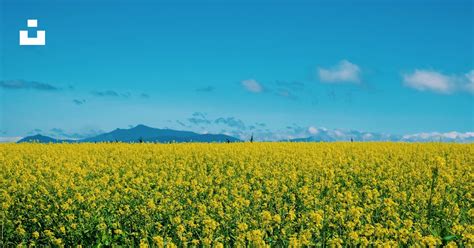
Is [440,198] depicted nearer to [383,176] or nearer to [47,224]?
[383,176]

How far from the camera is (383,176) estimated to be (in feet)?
49.9

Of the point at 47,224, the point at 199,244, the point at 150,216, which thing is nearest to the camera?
the point at 199,244

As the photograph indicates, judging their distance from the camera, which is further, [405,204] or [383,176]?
[383,176]

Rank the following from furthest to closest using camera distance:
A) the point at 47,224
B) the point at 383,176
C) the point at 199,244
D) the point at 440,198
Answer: the point at 383,176
the point at 440,198
the point at 47,224
the point at 199,244

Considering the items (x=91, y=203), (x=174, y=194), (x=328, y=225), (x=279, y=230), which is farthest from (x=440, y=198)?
(x=91, y=203)

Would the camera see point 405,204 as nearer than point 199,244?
No

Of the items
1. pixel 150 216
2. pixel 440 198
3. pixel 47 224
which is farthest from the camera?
pixel 440 198

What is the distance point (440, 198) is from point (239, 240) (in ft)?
17.9

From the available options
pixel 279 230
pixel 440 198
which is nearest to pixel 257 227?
pixel 279 230

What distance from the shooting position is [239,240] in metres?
6.91

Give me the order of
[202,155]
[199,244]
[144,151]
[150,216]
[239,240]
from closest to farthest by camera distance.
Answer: [239,240]
[199,244]
[150,216]
[202,155]
[144,151]

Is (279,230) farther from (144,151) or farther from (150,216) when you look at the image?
(144,151)

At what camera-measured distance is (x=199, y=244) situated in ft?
25.7

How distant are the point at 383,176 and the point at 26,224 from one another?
9.38 meters
